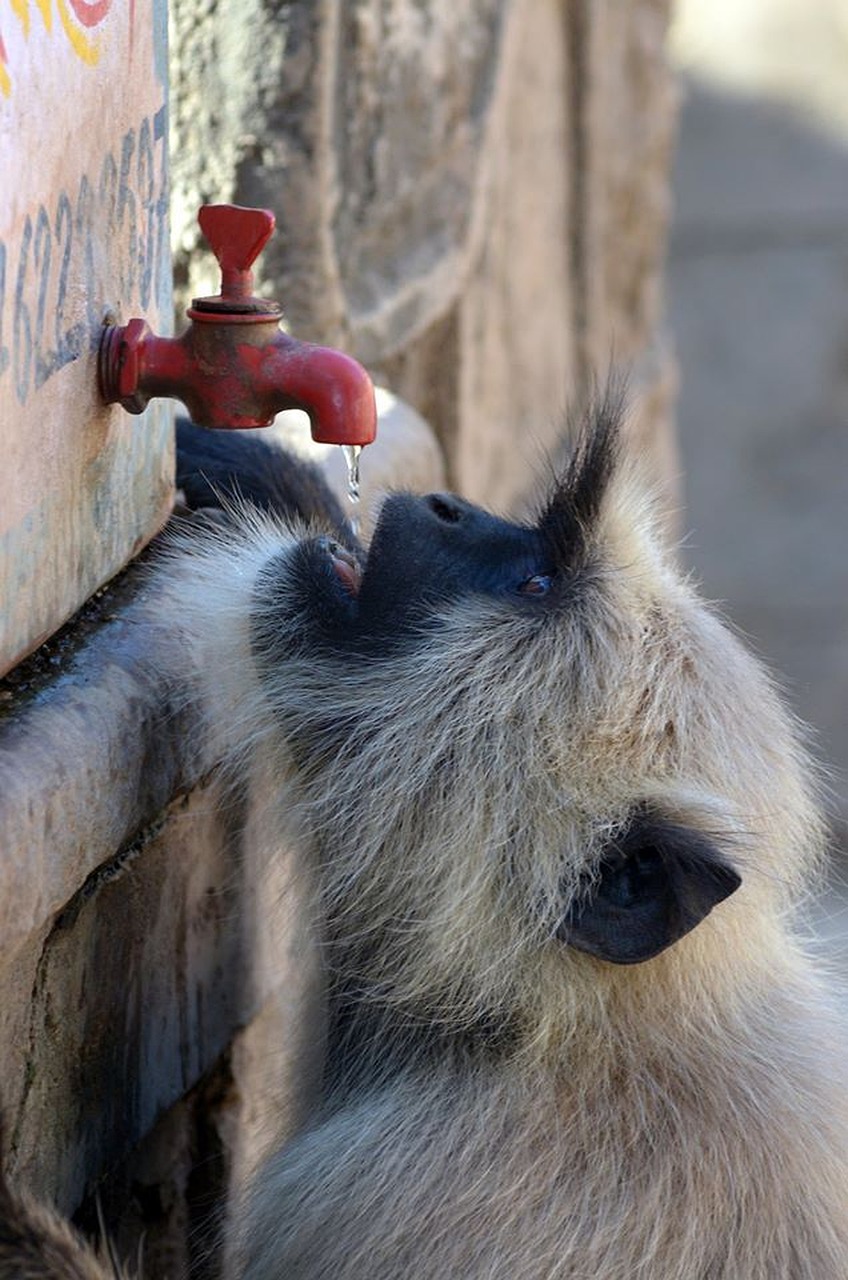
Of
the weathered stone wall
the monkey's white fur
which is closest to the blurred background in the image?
the weathered stone wall

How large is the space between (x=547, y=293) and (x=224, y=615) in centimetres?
310

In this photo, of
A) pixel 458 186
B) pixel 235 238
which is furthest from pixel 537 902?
pixel 458 186

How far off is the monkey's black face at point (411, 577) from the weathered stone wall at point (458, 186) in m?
0.52

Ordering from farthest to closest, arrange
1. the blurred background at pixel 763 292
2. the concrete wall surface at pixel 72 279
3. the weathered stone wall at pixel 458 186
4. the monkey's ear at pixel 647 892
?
the blurred background at pixel 763 292
the weathered stone wall at pixel 458 186
the monkey's ear at pixel 647 892
the concrete wall surface at pixel 72 279

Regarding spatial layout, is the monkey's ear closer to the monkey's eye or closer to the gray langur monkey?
the gray langur monkey

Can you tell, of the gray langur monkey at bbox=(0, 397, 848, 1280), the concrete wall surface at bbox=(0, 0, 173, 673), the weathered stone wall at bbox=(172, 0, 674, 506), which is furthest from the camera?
the weathered stone wall at bbox=(172, 0, 674, 506)

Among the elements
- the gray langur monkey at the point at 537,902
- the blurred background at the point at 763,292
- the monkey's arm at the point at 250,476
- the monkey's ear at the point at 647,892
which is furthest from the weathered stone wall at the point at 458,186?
the blurred background at the point at 763,292

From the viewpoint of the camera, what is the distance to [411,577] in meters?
2.00

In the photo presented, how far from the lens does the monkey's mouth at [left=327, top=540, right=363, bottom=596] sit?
2.08 metres

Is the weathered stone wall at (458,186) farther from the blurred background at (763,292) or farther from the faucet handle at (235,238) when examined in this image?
the blurred background at (763,292)

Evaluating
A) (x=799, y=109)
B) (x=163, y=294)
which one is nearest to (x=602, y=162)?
(x=163, y=294)

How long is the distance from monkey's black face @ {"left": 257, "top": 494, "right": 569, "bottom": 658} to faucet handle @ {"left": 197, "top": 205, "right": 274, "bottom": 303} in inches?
11.2

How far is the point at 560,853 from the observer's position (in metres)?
1.86

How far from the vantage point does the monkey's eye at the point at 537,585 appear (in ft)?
6.63
